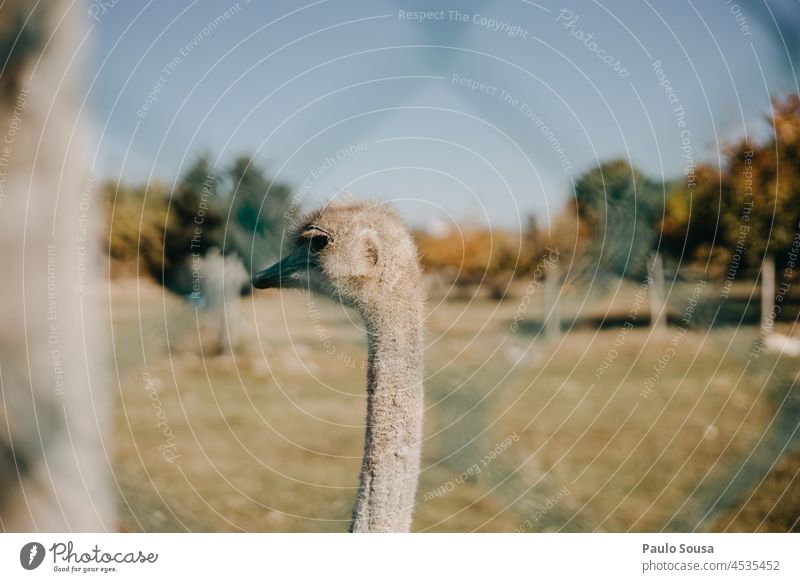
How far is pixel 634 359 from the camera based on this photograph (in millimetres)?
4605

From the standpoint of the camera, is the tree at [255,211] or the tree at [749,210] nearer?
the tree at [255,211]

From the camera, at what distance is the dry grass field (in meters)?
2.50

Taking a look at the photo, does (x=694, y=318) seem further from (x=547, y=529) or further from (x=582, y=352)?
(x=582, y=352)

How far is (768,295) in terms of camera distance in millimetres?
2871

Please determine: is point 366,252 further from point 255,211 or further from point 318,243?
point 255,211

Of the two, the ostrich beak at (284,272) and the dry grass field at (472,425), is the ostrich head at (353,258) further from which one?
the dry grass field at (472,425)

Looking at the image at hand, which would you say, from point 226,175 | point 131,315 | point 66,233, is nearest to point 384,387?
point 66,233

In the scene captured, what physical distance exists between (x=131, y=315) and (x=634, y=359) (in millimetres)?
3076

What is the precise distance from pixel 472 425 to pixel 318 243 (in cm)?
120

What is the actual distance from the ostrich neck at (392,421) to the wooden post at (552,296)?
1664mm

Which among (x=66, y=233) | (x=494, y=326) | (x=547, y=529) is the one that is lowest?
(x=547, y=529)

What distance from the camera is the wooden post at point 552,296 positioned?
3.22m
